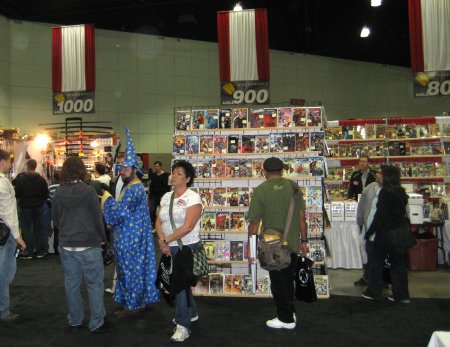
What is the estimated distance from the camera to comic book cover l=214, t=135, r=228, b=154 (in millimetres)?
5738

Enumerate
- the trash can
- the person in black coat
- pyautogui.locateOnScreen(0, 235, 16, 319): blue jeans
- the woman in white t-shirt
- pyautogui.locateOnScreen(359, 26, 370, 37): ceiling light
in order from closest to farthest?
the woman in white t-shirt
pyautogui.locateOnScreen(0, 235, 16, 319): blue jeans
the person in black coat
the trash can
pyautogui.locateOnScreen(359, 26, 370, 37): ceiling light

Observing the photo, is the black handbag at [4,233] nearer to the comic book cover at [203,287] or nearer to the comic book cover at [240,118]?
the comic book cover at [203,287]

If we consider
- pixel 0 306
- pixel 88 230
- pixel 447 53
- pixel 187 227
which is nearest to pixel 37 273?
pixel 0 306

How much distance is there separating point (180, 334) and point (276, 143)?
2.59 meters

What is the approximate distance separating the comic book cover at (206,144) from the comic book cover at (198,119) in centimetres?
15

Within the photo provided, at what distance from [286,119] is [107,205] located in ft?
7.98

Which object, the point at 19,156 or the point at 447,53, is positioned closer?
the point at 447,53

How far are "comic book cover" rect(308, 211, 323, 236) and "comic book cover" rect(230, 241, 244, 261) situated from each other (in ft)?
→ 2.63

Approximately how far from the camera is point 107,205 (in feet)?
13.9

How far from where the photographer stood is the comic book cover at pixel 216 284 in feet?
17.8

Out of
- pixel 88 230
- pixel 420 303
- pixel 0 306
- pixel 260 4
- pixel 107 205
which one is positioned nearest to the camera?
pixel 88 230

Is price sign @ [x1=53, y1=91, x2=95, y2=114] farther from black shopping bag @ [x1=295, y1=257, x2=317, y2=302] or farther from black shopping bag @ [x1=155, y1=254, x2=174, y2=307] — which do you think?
black shopping bag @ [x1=295, y1=257, x2=317, y2=302]

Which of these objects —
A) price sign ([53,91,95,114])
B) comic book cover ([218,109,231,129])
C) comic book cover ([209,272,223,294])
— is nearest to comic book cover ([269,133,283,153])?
comic book cover ([218,109,231,129])

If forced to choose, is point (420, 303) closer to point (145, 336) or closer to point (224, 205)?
point (224, 205)
